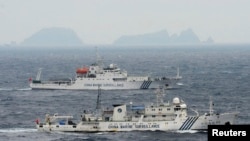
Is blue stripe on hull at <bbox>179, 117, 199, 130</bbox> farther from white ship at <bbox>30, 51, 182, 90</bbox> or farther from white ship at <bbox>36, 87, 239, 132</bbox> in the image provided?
white ship at <bbox>30, 51, 182, 90</bbox>

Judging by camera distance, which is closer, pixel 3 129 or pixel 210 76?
pixel 3 129

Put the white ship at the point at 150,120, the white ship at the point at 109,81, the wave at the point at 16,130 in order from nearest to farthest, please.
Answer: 1. the white ship at the point at 150,120
2. the wave at the point at 16,130
3. the white ship at the point at 109,81

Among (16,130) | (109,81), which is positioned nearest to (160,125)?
(16,130)

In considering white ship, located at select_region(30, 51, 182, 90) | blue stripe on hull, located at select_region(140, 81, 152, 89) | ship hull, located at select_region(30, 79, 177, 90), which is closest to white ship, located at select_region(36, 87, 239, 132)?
ship hull, located at select_region(30, 79, 177, 90)

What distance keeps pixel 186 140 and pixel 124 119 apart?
1034 centimetres

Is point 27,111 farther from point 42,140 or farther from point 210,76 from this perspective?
point 210,76

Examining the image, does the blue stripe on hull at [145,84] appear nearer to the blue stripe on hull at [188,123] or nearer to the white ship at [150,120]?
the white ship at [150,120]

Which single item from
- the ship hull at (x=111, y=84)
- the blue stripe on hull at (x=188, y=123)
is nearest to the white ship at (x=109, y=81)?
the ship hull at (x=111, y=84)

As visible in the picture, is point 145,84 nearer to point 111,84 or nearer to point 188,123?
point 111,84

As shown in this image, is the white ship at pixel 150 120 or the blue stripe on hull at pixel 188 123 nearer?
the blue stripe on hull at pixel 188 123

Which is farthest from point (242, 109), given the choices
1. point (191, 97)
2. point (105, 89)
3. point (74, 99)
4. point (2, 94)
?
point (2, 94)

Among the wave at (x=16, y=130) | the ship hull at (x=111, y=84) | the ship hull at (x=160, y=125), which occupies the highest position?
the ship hull at (x=111, y=84)

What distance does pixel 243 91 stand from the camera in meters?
132

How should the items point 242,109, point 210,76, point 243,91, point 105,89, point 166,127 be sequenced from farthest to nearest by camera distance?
point 210,76 < point 105,89 < point 243,91 < point 242,109 < point 166,127
